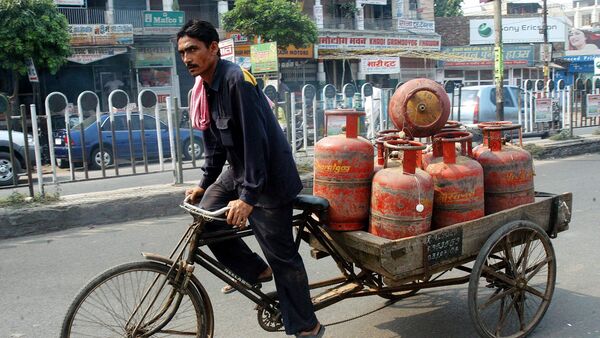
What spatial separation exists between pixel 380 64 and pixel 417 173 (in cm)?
2628

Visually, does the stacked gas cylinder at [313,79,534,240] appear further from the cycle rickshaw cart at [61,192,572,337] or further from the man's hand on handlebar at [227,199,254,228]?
the man's hand on handlebar at [227,199,254,228]

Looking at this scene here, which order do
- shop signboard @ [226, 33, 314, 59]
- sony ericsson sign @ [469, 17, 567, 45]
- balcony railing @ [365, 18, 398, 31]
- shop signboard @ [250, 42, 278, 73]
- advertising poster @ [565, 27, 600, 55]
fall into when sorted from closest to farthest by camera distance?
1. shop signboard @ [250, 42, 278, 73]
2. shop signboard @ [226, 33, 314, 59]
3. balcony railing @ [365, 18, 398, 31]
4. sony ericsson sign @ [469, 17, 567, 45]
5. advertising poster @ [565, 27, 600, 55]

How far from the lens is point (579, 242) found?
5.43m

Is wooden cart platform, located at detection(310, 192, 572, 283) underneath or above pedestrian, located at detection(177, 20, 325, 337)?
underneath

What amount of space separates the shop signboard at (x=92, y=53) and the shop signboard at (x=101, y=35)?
7.7 inches

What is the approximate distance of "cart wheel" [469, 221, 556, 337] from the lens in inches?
124

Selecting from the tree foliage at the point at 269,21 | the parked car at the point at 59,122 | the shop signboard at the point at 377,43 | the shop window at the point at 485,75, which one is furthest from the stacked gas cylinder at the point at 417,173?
the shop window at the point at 485,75

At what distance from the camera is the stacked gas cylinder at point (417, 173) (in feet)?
10.2

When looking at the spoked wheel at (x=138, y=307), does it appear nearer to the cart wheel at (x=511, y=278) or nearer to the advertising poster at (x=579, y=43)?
the cart wheel at (x=511, y=278)

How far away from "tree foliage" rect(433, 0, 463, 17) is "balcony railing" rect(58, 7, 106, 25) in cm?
3597

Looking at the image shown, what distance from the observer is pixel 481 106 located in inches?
526

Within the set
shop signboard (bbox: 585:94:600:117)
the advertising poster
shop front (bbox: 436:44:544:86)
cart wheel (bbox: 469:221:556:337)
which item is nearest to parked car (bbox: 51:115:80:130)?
cart wheel (bbox: 469:221:556:337)

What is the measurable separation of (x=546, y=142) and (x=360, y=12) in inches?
763

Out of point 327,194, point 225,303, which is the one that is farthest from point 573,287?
point 225,303
